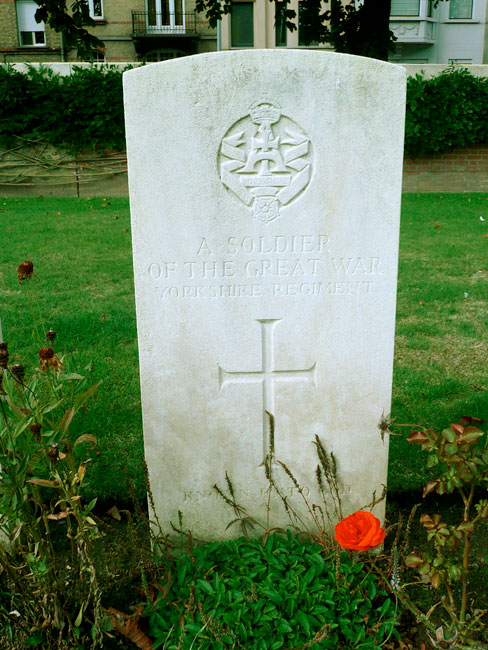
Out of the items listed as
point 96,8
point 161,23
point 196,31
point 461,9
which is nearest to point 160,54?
point 161,23

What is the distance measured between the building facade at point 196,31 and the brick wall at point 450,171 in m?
11.9

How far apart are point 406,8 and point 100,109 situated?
17.1 meters

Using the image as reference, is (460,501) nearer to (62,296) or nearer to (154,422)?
(154,422)

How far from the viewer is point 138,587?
2359mm

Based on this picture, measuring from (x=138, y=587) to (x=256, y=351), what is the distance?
103cm

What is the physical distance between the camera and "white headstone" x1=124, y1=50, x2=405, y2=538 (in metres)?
2.14

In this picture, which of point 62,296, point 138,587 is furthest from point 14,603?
point 62,296

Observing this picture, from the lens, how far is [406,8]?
23344mm

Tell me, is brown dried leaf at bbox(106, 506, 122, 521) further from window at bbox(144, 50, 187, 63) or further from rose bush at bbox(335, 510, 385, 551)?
window at bbox(144, 50, 187, 63)

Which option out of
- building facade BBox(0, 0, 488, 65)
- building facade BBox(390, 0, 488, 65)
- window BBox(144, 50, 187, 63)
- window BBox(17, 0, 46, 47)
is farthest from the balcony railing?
building facade BBox(390, 0, 488, 65)

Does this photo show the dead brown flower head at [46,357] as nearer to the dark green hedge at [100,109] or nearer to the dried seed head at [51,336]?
the dried seed head at [51,336]

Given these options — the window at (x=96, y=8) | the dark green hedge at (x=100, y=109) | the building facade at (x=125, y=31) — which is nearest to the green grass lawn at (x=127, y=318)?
the dark green hedge at (x=100, y=109)

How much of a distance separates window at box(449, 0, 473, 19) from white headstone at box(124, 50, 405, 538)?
26.0 m

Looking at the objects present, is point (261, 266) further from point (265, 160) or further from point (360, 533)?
point (360, 533)
